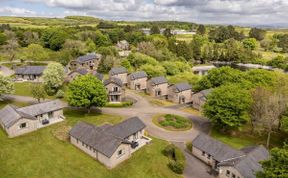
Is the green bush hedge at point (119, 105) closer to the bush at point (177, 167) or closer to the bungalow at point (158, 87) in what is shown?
the bungalow at point (158, 87)

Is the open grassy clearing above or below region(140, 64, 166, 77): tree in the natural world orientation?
below

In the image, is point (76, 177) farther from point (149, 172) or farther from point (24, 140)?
point (24, 140)

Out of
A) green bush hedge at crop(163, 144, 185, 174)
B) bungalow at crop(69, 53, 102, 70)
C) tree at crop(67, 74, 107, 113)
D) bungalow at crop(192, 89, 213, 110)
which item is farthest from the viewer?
bungalow at crop(69, 53, 102, 70)

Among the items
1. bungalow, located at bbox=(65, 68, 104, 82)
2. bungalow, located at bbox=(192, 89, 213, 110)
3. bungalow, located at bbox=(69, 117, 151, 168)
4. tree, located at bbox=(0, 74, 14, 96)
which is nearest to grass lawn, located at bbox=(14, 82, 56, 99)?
tree, located at bbox=(0, 74, 14, 96)

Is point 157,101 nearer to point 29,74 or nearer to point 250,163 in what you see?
point 250,163

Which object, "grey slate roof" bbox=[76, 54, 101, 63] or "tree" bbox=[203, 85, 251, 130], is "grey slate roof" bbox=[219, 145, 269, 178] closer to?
"tree" bbox=[203, 85, 251, 130]

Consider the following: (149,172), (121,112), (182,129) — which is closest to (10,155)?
(149,172)

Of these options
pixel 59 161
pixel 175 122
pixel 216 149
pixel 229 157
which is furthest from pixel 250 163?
pixel 59 161
